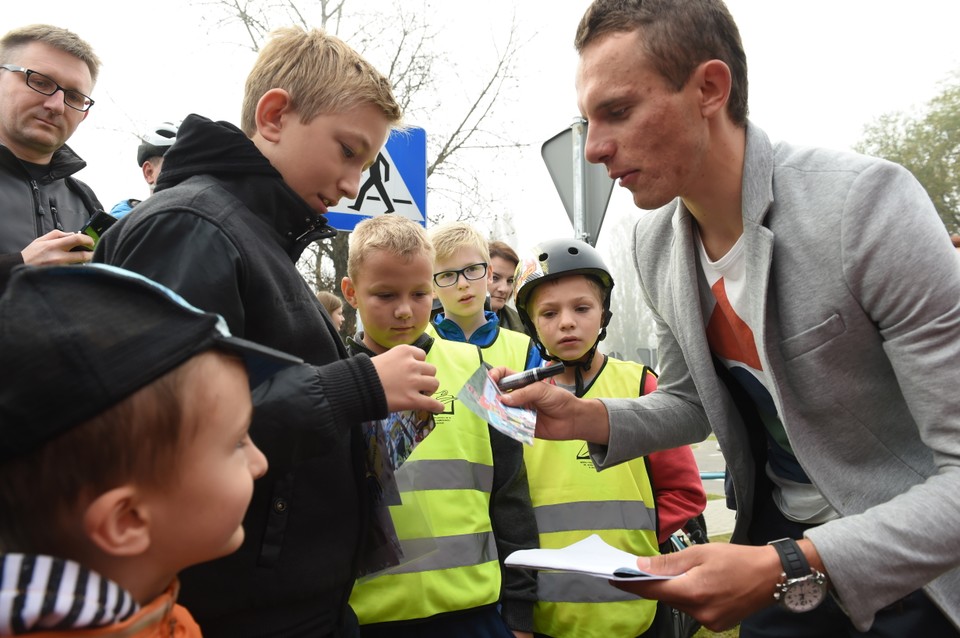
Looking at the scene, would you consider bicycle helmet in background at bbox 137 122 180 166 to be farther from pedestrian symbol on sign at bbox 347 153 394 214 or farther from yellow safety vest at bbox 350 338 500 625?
yellow safety vest at bbox 350 338 500 625

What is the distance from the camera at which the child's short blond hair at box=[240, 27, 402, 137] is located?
2252mm

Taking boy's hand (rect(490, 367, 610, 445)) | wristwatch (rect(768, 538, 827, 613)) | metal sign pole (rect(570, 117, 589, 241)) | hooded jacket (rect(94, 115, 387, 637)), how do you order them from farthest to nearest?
1. metal sign pole (rect(570, 117, 589, 241))
2. boy's hand (rect(490, 367, 610, 445))
3. wristwatch (rect(768, 538, 827, 613))
4. hooded jacket (rect(94, 115, 387, 637))

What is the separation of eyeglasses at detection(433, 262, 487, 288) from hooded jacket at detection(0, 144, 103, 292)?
202 cm

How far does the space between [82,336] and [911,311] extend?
6.33 ft

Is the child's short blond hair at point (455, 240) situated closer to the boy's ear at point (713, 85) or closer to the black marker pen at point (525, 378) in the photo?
the black marker pen at point (525, 378)

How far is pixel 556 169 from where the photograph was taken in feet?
22.2

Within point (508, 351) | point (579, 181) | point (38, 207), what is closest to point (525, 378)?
point (508, 351)

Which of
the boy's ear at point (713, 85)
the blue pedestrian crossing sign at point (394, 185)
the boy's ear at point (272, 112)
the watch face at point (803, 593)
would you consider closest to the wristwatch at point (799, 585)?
the watch face at point (803, 593)

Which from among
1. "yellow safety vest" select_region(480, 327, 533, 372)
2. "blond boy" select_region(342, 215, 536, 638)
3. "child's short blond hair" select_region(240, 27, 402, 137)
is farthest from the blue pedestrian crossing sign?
"child's short blond hair" select_region(240, 27, 402, 137)

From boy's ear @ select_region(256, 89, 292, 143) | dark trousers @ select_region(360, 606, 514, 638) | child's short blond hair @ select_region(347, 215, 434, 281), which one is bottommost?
dark trousers @ select_region(360, 606, 514, 638)

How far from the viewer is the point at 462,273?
443 centimetres

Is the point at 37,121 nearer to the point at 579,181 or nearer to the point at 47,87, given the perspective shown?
the point at 47,87

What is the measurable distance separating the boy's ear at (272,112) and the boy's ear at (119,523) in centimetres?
138

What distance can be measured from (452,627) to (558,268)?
1.75m
